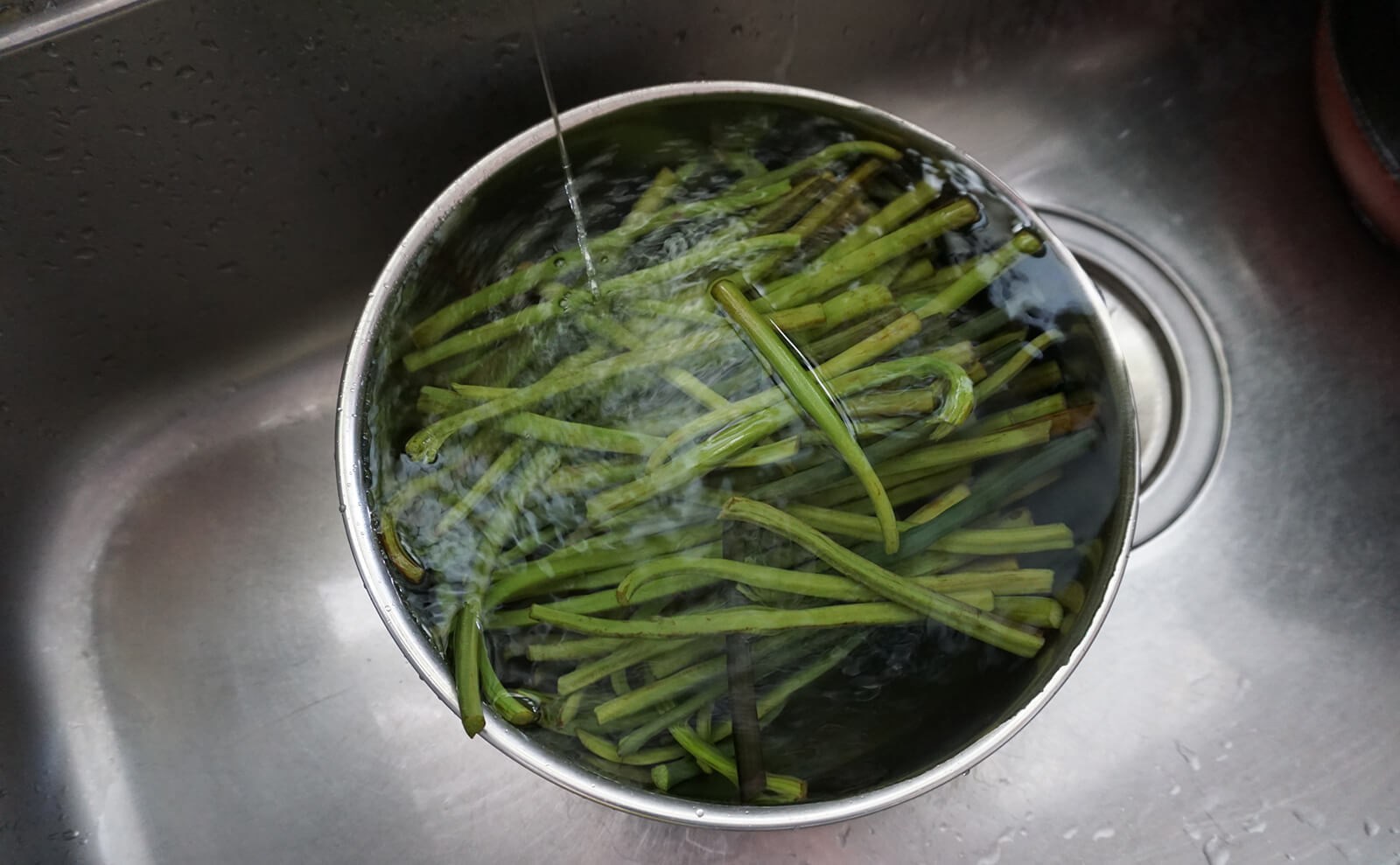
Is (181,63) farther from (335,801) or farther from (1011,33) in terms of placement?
(1011,33)

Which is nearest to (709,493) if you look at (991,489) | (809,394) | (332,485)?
(809,394)

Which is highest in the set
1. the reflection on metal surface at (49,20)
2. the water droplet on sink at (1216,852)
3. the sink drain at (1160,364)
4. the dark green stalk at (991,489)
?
the reflection on metal surface at (49,20)

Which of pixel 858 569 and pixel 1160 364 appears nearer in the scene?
pixel 858 569

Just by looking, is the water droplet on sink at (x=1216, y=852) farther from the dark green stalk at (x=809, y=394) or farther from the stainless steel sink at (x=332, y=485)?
the dark green stalk at (x=809, y=394)

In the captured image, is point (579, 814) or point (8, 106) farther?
point (579, 814)

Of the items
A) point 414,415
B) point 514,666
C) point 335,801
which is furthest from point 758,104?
point 335,801

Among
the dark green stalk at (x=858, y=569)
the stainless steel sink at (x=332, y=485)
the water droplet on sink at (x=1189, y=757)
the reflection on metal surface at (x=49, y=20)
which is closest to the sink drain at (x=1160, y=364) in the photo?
the stainless steel sink at (x=332, y=485)

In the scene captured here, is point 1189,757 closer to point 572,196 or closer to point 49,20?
Result: point 572,196
